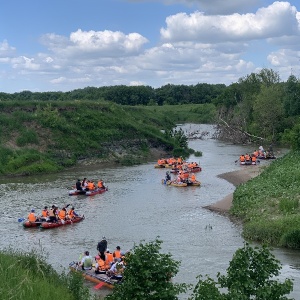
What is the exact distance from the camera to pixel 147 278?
13516mm

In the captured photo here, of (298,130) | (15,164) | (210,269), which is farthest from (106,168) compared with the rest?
(210,269)

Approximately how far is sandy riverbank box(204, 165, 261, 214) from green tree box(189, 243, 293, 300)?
2209 centimetres

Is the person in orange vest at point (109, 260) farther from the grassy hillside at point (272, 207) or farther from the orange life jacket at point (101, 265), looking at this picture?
the grassy hillside at point (272, 207)

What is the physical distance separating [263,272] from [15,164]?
4530 centimetres

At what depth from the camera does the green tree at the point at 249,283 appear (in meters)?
12.8

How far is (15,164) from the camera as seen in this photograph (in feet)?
181

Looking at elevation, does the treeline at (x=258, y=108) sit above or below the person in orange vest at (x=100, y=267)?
above

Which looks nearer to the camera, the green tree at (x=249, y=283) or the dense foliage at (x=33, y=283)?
the green tree at (x=249, y=283)

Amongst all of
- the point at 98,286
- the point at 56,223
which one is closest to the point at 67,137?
the point at 56,223

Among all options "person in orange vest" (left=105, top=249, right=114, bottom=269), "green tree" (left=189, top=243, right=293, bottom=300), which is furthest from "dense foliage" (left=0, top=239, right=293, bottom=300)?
"person in orange vest" (left=105, top=249, right=114, bottom=269)

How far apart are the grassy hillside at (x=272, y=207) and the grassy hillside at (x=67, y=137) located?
2690 cm

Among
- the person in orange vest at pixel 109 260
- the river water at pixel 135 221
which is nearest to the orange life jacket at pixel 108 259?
the person in orange vest at pixel 109 260

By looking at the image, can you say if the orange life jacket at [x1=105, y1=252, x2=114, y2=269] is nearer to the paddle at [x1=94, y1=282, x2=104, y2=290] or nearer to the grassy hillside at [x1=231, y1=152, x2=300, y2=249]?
the paddle at [x1=94, y1=282, x2=104, y2=290]

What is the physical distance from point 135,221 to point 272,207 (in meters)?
8.36
